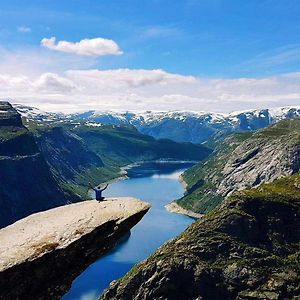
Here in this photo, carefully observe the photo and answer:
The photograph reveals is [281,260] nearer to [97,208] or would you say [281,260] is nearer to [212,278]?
[212,278]

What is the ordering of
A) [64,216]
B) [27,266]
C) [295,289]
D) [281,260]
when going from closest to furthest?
[27,266] < [64,216] < [295,289] < [281,260]

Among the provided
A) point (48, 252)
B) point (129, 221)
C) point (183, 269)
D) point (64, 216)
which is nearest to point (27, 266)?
point (48, 252)

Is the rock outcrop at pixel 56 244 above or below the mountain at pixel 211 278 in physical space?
above

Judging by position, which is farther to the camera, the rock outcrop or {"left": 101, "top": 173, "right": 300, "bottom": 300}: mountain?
{"left": 101, "top": 173, "right": 300, "bottom": 300}: mountain

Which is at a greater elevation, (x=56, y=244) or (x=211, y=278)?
(x=56, y=244)

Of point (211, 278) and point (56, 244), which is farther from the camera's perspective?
point (211, 278)

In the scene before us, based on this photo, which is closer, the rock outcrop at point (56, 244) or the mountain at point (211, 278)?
the rock outcrop at point (56, 244)

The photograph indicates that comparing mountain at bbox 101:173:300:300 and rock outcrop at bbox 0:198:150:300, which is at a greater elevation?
rock outcrop at bbox 0:198:150:300

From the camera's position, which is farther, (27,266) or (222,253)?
(222,253)
